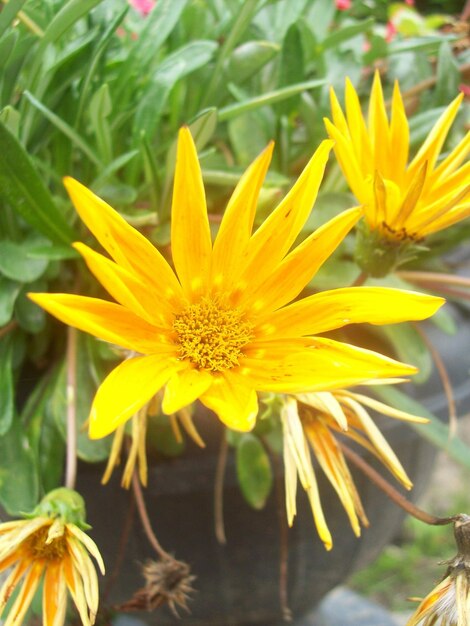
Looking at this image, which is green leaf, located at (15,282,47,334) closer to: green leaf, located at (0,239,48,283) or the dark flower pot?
green leaf, located at (0,239,48,283)

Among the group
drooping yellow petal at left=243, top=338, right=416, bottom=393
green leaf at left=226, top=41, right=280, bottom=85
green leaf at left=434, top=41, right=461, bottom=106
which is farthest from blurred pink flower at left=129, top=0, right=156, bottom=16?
drooping yellow petal at left=243, top=338, right=416, bottom=393

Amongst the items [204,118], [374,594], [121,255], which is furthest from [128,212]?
[374,594]

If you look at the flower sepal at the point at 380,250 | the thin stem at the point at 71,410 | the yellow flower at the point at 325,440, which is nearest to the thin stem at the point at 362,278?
the flower sepal at the point at 380,250

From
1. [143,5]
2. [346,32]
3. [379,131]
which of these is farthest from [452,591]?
[143,5]

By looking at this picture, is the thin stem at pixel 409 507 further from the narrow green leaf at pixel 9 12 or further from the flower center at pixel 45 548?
the narrow green leaf at pixel 9 12

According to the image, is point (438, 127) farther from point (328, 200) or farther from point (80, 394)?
point (80, 394)

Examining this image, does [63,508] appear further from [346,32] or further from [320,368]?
[346,32]
